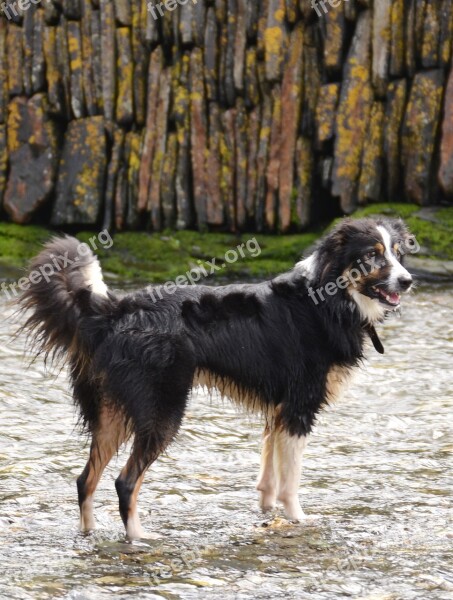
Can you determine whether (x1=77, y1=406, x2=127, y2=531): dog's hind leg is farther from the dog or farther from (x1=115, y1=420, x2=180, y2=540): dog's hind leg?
(x1=115, y1=420, x2=180, y2=540): dog's hind leg

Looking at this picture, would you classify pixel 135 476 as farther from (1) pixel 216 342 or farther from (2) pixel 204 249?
(2) pixel 204 249

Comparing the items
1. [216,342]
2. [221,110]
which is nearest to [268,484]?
[216,342]

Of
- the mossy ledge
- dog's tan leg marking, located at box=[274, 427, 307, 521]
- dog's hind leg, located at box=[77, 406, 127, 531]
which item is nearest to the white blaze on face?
dog's tan leg marking, located at box=[274, 427, 307, 521]

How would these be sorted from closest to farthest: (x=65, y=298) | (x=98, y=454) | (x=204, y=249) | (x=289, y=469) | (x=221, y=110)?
(x=65, y=298)
(x=98, y=454)
(x=289, y=469)
(x=204, y=249)
(x=221, y=110)

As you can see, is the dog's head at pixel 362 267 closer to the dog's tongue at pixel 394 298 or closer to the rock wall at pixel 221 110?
the dog's tongue at pixel 394 298

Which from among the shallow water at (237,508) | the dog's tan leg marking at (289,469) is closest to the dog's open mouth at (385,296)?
the shallow water at (237,508)

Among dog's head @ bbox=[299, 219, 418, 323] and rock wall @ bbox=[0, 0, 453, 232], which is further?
rock wall @ bbox=[0, 0, 453, 232]

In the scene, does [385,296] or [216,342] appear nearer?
[216,342]

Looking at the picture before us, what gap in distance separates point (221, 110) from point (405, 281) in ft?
25.2

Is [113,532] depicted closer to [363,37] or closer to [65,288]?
[65,288]

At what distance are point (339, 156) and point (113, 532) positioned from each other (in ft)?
26.4

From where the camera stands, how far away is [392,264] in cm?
592

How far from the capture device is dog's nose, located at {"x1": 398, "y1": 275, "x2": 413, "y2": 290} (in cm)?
586

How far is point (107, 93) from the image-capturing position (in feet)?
44.7
